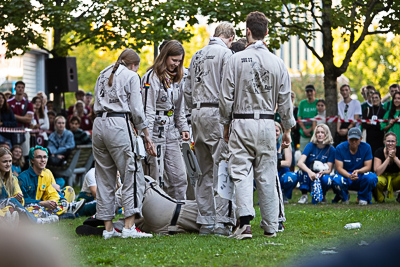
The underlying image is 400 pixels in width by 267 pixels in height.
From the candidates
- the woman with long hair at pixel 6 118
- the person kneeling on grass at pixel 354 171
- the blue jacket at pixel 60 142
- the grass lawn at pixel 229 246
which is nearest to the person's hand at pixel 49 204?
the grass lawn at pixel 229 246

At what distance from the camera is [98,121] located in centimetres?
725

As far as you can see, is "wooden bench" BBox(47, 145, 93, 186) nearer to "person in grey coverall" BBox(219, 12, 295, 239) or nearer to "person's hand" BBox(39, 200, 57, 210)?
"person's hand" BBox(39, 200, 57, 210)

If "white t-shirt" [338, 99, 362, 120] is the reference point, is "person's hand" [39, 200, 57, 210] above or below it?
below

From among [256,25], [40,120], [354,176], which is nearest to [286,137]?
[256,25]

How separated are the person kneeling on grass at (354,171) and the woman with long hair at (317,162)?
152mm

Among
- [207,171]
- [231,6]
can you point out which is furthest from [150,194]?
[231,6]

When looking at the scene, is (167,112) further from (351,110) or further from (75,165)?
(351,110)

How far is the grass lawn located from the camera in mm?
5655

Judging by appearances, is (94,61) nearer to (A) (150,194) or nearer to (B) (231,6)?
(B) (231,6)

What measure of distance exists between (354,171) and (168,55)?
5306 mm

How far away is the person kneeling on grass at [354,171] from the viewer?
1207cm

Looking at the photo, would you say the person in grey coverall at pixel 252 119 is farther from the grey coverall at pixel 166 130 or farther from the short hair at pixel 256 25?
the grey coverall at pixel 166 130

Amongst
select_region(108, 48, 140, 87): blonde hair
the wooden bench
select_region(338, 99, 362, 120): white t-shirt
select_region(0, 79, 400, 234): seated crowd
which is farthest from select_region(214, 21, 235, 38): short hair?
the wooden bench

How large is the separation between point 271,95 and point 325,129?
5831 mm
